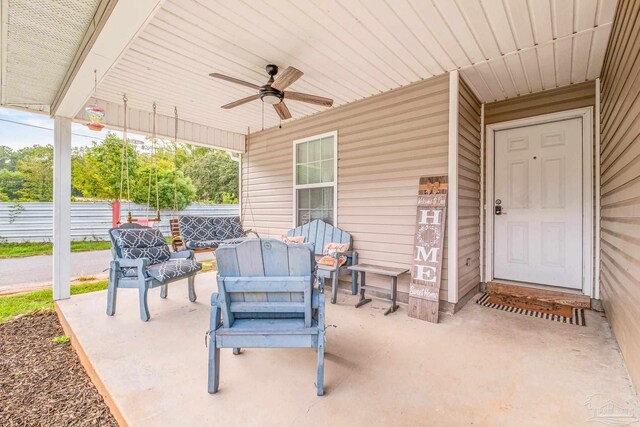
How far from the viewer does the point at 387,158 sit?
12.5 feet

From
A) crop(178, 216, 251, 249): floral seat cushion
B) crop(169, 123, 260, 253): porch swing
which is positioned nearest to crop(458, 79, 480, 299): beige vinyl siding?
crop(169, 123, 260, 253): porch swing

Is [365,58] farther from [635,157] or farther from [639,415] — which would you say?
[639,415]

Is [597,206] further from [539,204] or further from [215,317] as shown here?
[215,317]

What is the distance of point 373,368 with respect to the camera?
207 cm

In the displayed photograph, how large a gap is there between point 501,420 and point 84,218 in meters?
10.6

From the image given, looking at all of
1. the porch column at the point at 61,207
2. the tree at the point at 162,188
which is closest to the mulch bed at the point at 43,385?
the porch column at the point at 61,207

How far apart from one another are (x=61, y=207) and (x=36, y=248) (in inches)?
223

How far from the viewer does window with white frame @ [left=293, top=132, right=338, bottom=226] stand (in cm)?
452

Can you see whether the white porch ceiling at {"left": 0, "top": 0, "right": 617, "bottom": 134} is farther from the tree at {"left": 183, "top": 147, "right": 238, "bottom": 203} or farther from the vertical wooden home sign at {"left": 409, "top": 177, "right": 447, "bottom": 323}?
the tree at {"left": 183, "top": 147, "right": 238, "bottom": 203}

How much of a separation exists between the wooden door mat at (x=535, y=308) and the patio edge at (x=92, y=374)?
11.8 ft

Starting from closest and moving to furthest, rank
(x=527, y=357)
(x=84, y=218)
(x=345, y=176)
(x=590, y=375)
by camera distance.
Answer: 1. (x=590, y=375)
2. (x=527, y=357)
3. (x=345, y=176)
4. (x=84, y=218)

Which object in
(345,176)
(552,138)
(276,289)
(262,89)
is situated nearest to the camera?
(276,289)

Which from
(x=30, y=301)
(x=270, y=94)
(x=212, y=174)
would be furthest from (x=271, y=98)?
(x=212, y=174)

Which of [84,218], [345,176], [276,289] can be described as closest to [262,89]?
[345,176]
